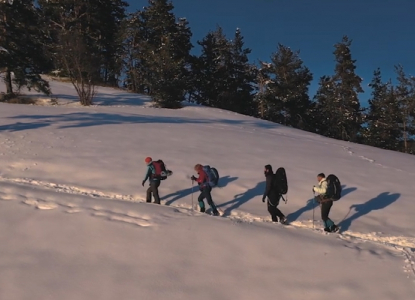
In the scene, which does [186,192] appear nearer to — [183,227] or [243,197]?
[243,197]

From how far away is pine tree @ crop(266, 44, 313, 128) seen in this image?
3888 cm

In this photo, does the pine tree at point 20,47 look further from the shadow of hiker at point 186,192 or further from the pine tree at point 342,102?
the pine tree at point 342,102

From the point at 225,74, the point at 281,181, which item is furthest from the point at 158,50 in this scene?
the point at 281,181

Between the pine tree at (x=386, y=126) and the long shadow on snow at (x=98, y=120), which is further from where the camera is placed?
the pine tree at (x=386, y=126)

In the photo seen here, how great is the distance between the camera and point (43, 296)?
5.25 metres

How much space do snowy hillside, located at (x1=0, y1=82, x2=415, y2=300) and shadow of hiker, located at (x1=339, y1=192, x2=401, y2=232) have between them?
59mm

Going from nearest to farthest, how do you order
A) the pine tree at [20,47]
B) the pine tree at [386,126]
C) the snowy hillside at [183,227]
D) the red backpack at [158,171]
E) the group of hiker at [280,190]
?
the snowy hillside at [183,227]
the group of hiker at [280,190]
the red backpack at [158,171]
the pine tree at [20,47]
the pine tree at [386,126]

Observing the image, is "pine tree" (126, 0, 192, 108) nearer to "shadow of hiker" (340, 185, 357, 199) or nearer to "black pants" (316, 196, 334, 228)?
"shadow of hiker" (340, 185, 357, 199)

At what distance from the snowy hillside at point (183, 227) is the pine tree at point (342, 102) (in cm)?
2262

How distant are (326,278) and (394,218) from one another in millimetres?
5221

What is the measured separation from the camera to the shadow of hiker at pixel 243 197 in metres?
10.5

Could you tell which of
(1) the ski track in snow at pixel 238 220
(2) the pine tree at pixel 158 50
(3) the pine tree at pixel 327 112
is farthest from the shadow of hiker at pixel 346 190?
(3) the pine tree at pixel 327 112

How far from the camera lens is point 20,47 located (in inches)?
1014

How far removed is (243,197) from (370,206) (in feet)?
12.1
